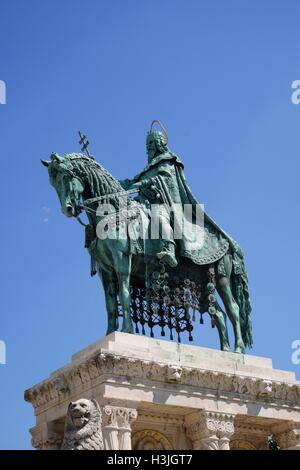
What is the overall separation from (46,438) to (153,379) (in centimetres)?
304

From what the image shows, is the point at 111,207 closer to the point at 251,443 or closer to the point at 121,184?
the point at 121,184

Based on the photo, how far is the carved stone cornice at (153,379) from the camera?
770 inches

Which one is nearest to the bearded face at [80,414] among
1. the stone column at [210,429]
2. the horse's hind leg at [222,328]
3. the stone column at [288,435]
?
the stone column at [210,429]

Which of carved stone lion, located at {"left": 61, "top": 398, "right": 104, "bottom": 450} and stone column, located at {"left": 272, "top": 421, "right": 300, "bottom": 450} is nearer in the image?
carved stone lion, located at {"left": 61, "top": 398, "right": 104, "bottom": 450}

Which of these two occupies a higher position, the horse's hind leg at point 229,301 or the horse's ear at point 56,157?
the horse's ear at point 56,157

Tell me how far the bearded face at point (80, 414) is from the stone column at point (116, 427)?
1305 mm

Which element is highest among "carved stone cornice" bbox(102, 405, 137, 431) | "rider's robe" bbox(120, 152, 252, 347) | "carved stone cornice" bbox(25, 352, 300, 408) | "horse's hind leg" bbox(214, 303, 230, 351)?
"rider's robe" bbox(120, 152, 252, 347)

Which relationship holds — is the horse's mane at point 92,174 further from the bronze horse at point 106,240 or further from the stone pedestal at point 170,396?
the stone pedestal at point 170,396

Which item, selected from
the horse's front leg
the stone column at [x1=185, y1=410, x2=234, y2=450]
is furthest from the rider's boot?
the stone column at [x1=185, y1=410, x2=234, y2=450]

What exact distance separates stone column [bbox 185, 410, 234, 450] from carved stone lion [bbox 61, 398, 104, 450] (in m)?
3.42

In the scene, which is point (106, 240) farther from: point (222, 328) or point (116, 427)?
point (116, 427)

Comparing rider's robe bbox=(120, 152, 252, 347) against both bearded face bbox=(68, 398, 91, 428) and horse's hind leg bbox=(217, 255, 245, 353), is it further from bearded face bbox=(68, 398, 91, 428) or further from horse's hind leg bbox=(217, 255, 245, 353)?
bearded face bbox=(68, 398, 91, 428)

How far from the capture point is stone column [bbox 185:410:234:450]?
20516 millimetres
